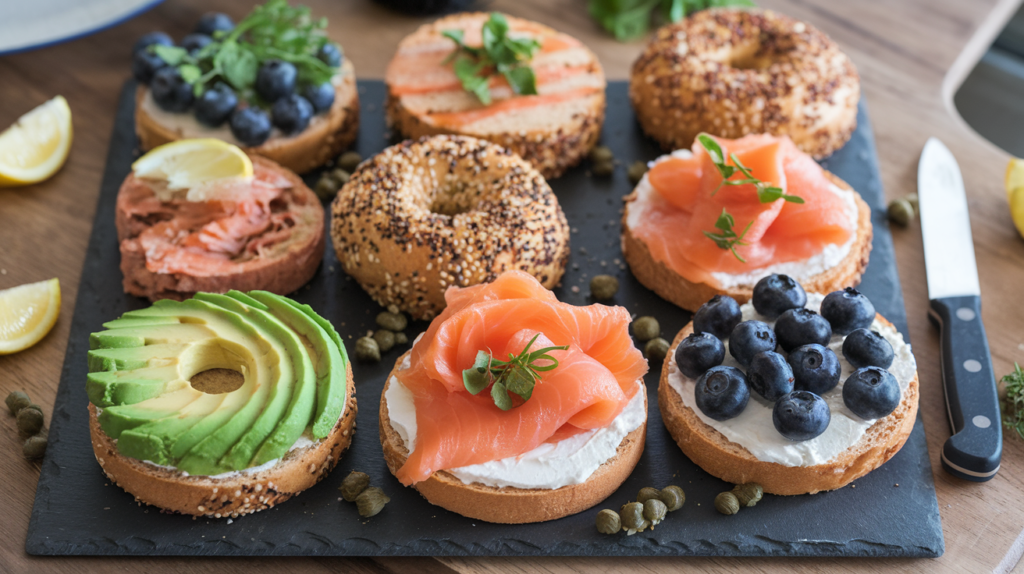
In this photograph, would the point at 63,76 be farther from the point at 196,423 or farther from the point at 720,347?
the point at 720,347

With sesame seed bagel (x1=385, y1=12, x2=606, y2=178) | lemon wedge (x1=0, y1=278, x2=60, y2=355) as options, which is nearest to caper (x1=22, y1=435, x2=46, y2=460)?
lemon wedge (x1=0, y1=278, x2=60, y2=355)

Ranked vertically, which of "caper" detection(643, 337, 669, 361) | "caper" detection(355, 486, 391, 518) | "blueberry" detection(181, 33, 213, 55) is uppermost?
"blueberry" detection(181, 33, 213, 55)

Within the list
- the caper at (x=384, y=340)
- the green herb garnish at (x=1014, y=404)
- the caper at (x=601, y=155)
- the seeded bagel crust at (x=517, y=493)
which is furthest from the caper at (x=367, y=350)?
the green herb garnish at (x=1014, y=404)

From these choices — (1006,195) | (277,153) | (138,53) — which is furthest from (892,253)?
(138,53)

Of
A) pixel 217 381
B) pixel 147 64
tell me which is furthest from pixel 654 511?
pixel 147 64

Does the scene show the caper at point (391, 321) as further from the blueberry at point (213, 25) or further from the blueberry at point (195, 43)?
the blueberry at point (213, 25)

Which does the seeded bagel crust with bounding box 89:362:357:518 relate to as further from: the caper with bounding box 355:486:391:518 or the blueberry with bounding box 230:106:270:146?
the blueberry with bounding box 230:106:270:146

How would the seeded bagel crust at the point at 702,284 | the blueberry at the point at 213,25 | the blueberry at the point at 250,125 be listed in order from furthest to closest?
the blueberry at the point at 213,25
the blueberry at the point at 250,125
the seeded bagel crust at the point at 702,284
